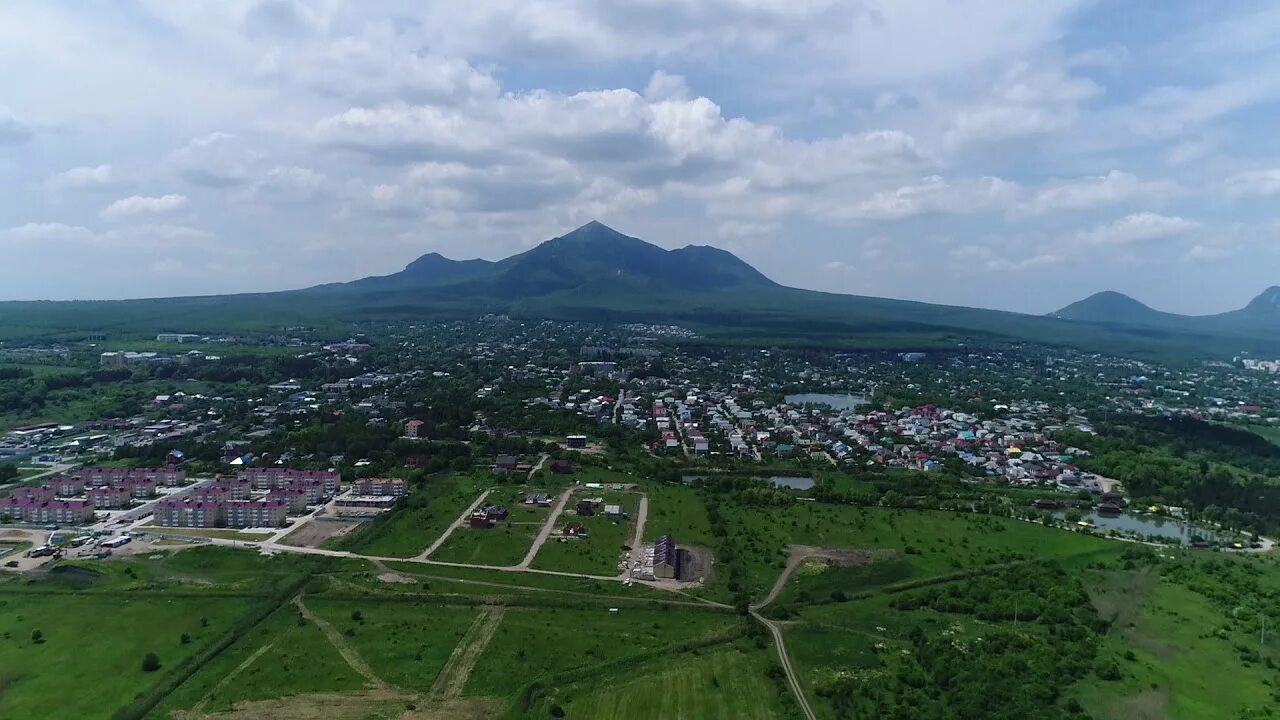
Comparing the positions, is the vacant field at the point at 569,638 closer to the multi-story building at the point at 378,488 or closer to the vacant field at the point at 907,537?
the vacant field at the point at 907,537

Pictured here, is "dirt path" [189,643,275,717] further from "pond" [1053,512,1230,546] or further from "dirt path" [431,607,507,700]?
"pond" [1053,512,1230,546]

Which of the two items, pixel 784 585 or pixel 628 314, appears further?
pixel 628 314

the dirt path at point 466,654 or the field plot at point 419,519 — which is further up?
the field plot at point 419,519

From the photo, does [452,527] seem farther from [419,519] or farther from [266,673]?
[266,673]

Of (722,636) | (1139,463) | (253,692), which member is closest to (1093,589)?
(722,636)

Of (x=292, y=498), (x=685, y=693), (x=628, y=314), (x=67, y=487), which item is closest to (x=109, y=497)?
(x=67, y=487)

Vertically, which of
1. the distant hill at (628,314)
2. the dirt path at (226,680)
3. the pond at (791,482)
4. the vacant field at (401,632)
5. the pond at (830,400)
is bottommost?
the dirt path at (226,680)

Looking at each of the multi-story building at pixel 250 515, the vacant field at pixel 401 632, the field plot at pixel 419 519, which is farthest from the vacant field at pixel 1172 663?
the multi-story building at pixel 250 515
